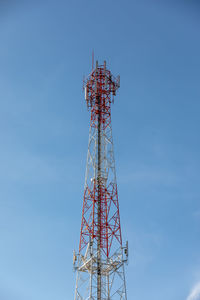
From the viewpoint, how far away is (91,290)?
4741 cm

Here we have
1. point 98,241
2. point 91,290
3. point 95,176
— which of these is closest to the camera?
point 91,290

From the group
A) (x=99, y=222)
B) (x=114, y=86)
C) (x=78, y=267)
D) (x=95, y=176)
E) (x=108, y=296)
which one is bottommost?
(x=108, y=296)

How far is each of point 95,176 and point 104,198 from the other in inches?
117

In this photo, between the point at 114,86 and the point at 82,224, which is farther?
the point at 114,86

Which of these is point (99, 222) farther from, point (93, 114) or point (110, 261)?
→ point (93, 114)

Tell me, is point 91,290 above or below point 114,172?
below

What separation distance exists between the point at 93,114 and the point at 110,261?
64.0 ft

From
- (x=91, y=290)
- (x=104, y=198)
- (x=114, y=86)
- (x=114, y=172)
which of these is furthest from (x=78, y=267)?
(x=114, y=86)

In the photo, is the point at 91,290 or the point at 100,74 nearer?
the point at 91,290

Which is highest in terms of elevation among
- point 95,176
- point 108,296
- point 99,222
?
point 95,176

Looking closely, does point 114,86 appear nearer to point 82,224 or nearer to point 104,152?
point 104,152

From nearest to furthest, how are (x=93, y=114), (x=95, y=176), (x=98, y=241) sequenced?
(x=98, y=241) → (x=95, y=176) → (x=93, y=114)

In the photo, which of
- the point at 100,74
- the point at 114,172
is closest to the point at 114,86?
the point at 100,74

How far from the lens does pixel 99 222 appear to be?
52375mm
